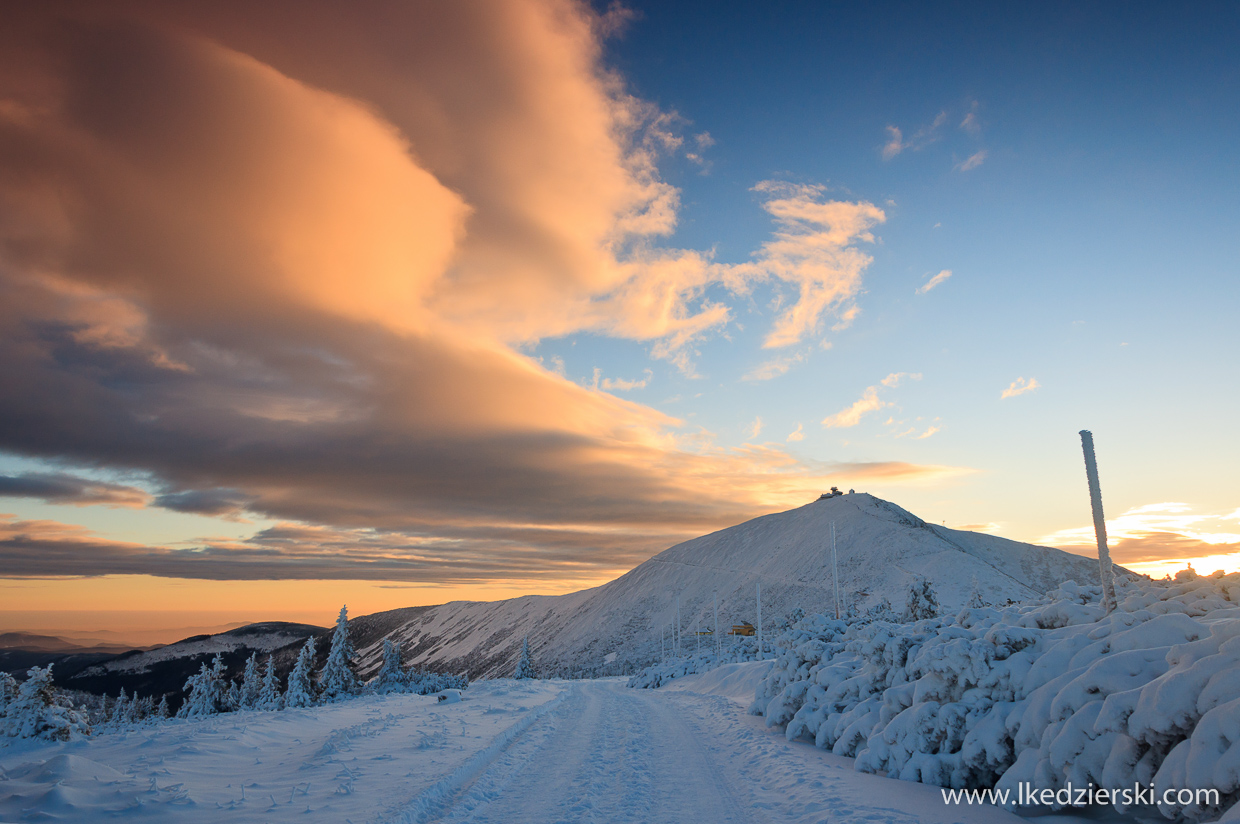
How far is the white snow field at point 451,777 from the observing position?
26.0 feet

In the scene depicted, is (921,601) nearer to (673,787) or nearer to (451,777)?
(673,787)

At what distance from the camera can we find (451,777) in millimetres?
9633

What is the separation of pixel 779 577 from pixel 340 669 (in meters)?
81.5

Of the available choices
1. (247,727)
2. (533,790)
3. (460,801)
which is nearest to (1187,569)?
(533,790)

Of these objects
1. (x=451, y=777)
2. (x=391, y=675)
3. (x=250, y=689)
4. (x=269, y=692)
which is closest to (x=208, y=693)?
(x=250, y=689)

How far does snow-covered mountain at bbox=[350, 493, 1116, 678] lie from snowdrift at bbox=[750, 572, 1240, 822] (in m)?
74.3

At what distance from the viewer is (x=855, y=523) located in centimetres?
11500

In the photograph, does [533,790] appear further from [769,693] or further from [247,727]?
[769,693]

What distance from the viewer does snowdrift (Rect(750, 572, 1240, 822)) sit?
6.04 m

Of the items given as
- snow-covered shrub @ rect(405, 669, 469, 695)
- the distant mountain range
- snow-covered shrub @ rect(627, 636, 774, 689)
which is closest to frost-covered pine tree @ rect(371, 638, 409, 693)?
snow-covered shrub @ rect(405, 669, 469, 695)

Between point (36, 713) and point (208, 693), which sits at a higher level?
point (36, 713)

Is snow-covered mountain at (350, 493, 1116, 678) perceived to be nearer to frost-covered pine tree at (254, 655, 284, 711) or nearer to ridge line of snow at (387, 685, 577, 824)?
frost-covered pine tree at (254, 655, 284, 711)

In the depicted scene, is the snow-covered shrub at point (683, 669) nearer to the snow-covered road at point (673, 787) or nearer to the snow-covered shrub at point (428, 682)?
the snow-covered shrub at point (428, 682)

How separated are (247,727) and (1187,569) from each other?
22.0m
